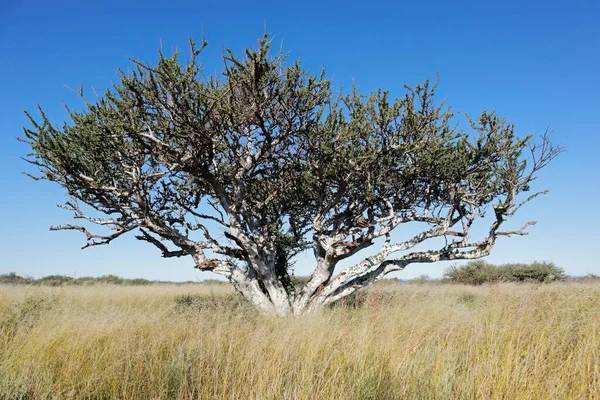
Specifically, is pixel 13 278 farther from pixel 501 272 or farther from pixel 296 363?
pixel 501 272

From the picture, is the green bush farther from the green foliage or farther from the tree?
the green foliage

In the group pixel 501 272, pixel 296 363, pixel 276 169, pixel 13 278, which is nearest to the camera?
pixel 296 363

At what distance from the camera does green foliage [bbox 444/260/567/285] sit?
34.8 meters

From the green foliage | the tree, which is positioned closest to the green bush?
the tree

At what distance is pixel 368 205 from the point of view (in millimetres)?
12812

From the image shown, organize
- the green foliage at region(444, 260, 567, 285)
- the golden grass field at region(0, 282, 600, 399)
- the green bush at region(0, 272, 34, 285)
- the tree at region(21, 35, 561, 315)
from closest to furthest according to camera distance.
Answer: the golden grass field at region(0, 282, 600, 399) < the tree at region(21, 35, 561, 315) < the green foliage at region(444, 260, 567, 285) < the green bush at region(0, 272, 34, 285)

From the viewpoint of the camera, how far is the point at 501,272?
1410 inches

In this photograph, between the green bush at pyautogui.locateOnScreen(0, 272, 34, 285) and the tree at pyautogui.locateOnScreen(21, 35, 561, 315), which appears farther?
the green bush at pyautogui.locateOnScreen(0, 272, 34, 285)

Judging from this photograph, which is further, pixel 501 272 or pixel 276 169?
pixel 501 272

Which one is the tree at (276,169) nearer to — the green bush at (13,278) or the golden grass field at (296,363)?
the golden grass field at (296,363)

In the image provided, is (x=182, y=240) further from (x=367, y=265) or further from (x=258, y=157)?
(x=367, y=265)

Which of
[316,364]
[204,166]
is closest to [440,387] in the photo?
[316,364]

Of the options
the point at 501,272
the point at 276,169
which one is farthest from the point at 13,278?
the point at 501,272

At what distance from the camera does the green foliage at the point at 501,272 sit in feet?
114
